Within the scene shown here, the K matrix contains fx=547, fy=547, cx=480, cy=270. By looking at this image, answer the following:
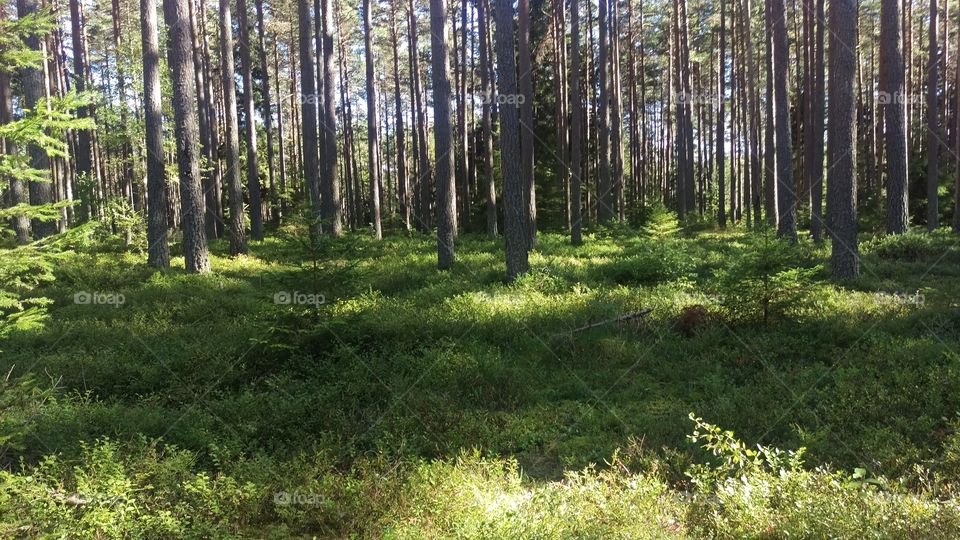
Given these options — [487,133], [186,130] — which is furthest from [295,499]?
[487,133]

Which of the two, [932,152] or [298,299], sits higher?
[932,152]

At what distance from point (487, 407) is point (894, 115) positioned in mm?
16326

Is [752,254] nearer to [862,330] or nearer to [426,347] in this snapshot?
[862,330]

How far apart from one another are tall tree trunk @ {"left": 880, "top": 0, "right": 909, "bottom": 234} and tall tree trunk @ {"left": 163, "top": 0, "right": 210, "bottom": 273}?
61.7ft

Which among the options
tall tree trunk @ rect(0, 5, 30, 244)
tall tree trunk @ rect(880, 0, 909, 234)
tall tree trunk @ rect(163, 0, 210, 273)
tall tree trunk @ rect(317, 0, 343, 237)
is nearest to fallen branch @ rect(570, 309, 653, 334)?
tall tree trunk @ rect(163, 0, 210, 273)

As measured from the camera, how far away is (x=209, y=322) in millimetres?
10555

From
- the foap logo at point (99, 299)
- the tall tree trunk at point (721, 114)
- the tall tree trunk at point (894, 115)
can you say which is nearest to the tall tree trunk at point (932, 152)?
the tall tree trunk at point (894, 115)

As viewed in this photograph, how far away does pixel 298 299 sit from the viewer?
8695mm

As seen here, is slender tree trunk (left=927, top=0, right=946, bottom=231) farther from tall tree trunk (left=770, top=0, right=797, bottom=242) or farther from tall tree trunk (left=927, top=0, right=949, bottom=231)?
tall tree trunk (left=770, top=0, right=797, bottom=242)

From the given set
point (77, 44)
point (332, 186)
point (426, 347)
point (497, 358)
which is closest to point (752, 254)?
point (497, 358)

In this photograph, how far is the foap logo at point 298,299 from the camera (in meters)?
8.71

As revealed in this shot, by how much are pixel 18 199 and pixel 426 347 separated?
15.7 metres

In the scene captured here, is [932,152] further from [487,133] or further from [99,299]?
[99,299]

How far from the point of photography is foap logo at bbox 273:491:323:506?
4832mm
